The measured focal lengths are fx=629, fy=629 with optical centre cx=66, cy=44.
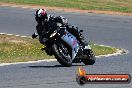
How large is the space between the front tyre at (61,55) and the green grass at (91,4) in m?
21.4

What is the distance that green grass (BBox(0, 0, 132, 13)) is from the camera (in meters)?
36.6

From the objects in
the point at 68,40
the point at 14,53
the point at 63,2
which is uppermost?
the point at 68,40

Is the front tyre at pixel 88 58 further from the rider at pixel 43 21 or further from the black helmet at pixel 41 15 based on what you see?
the black helmet at pixel 41 15

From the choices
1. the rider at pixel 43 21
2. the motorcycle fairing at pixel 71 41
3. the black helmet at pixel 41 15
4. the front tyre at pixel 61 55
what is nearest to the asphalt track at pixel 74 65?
the front tyre at pixel 61 55

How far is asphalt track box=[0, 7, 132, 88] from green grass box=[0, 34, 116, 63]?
94 cm

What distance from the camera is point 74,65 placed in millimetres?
15070

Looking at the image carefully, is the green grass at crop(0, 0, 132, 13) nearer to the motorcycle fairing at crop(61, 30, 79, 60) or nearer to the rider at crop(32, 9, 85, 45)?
the motorcycle fairing at crop(61, 30, 79, 60)

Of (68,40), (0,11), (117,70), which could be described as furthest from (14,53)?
(0,11)

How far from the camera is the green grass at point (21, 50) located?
1655 cm

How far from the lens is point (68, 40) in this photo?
14766 millimetres

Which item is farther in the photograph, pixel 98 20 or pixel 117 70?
pixel 98 20

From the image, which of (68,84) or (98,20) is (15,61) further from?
(98,20)

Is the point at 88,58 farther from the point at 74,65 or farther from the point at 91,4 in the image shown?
the point at 91,4

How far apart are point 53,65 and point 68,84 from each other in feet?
11.2
